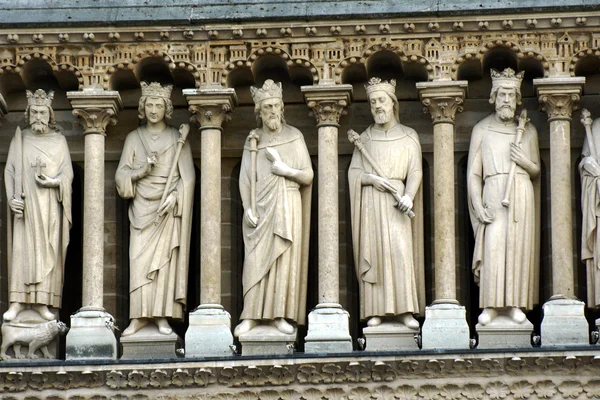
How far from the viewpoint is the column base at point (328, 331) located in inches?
1172

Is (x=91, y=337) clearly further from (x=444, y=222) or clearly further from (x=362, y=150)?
(x=444, y=222)

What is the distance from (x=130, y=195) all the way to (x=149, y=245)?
58cm

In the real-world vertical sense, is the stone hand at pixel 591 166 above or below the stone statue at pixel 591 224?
above

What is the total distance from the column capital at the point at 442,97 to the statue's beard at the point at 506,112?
16.1 inches

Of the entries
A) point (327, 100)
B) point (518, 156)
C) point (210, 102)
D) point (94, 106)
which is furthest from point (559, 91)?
point (94, 106)

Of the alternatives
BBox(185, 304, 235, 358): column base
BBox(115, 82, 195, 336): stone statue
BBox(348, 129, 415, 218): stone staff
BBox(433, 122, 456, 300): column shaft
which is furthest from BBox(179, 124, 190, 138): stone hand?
BBox(433, 122, 456, 300): column shaft

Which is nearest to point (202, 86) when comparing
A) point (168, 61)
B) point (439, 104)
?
point (168, 61)

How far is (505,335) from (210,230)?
10.5 feet

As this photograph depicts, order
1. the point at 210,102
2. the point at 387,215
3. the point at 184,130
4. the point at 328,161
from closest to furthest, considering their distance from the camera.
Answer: the point at 387,215
the point at 328,161
the point at 210,102
the point at 184,130

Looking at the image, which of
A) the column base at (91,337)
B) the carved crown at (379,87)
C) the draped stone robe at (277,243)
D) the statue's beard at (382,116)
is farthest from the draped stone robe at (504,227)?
the column base at (91,337)

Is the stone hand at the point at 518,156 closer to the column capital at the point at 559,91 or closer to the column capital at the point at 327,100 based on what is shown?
the column capital at the point at 559,91

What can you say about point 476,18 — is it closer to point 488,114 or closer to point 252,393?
point 488,114

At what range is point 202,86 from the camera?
30.7 meters

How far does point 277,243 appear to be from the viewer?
3012 centimetres
